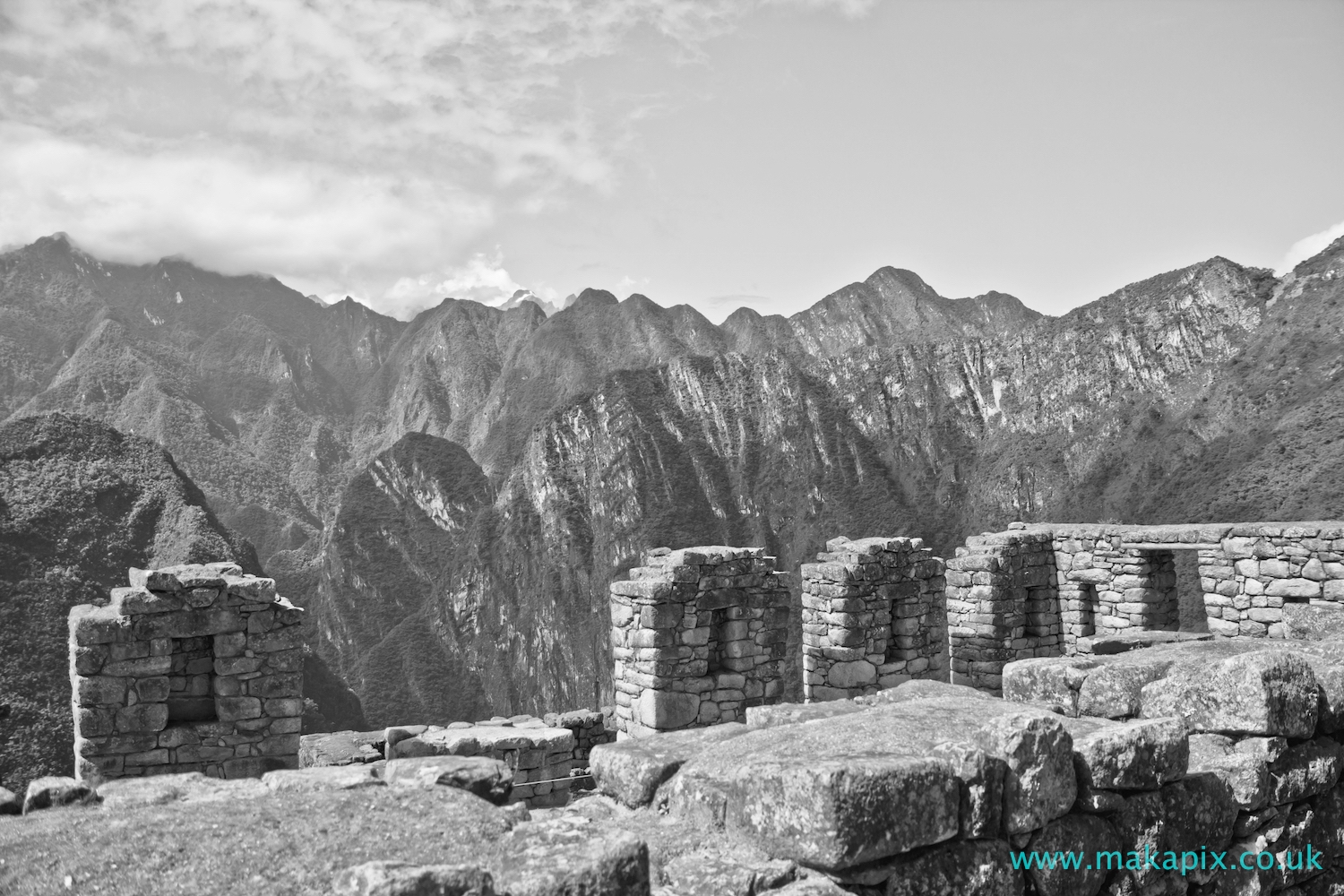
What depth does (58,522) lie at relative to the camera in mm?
45781

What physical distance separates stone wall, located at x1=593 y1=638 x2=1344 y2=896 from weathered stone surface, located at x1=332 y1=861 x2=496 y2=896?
103 cm

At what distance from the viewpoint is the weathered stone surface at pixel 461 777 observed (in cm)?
534

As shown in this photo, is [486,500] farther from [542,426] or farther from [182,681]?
[182,681]

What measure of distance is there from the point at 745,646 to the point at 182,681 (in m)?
6.15

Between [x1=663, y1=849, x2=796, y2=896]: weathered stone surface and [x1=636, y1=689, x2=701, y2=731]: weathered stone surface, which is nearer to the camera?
[x1=663, y1=849, x2=796, y2=896]: weathered stone surface

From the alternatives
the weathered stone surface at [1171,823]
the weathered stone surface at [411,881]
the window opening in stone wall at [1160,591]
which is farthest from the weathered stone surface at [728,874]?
the window opening in stone wall at [1160,591]

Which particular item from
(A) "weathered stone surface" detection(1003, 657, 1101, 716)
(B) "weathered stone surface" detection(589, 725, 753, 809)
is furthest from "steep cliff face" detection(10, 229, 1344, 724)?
(B) "weathered stone surface" detection(589, 725, 753, 809)

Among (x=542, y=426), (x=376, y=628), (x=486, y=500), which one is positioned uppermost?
(x=542, y=426)

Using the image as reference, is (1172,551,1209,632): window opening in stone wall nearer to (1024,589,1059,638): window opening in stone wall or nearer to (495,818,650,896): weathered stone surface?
(1024,589,1059,638): window opening in stone wall

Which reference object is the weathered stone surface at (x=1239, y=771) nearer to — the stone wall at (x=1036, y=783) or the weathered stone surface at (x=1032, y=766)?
the stone wall at (x=1036, y=783)

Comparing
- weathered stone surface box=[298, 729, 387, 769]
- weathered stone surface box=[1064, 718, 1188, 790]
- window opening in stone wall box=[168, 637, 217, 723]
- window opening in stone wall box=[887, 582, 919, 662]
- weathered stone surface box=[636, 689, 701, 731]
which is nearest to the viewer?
weathered stone surface box=[1064, 718, 1188, 790]

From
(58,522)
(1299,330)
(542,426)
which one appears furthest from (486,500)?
(1299,330)

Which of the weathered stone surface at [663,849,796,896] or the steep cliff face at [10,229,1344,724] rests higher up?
the steep cliff face at [10,229,1344,724]

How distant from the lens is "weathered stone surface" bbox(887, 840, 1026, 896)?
14.5 ft
